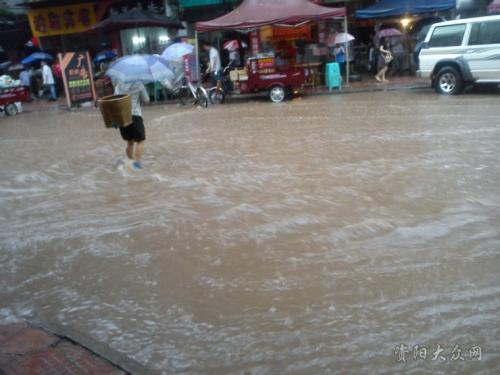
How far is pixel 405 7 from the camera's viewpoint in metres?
16.4

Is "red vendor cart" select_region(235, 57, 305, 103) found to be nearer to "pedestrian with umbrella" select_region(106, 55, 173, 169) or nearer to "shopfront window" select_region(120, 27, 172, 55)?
"pedestrian with umbrella" select_region(106, 55, 173, 169)

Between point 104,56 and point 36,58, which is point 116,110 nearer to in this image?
point 104,56

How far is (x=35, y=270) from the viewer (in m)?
4.30

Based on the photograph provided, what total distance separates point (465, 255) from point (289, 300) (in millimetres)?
1577

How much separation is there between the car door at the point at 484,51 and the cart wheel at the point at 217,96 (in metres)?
7.05

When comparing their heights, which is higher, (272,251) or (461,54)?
(461,54)

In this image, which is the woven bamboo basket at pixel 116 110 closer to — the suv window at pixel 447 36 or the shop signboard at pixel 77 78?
the suv window at pixel 447 36

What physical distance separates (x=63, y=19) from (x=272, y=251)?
2017cm

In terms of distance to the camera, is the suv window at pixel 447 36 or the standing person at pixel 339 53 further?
the standing person at pixel 339 53

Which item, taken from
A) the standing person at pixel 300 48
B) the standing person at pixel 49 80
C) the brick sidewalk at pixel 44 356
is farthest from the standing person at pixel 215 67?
the brick sidewalk at pixel 44 356

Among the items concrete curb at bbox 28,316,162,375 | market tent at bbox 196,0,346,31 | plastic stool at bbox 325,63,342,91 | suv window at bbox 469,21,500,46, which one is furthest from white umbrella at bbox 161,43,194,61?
concrete curb at bbox 28,316,162,375

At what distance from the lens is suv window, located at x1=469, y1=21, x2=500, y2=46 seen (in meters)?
11.6

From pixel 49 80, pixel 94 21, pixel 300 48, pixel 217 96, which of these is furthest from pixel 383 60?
pixel 49 80

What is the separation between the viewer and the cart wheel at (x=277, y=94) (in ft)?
47.6
